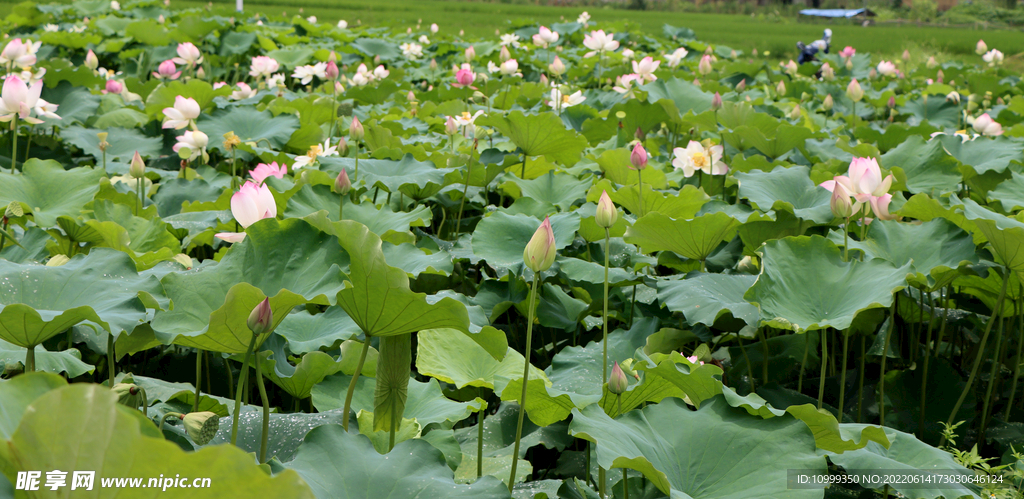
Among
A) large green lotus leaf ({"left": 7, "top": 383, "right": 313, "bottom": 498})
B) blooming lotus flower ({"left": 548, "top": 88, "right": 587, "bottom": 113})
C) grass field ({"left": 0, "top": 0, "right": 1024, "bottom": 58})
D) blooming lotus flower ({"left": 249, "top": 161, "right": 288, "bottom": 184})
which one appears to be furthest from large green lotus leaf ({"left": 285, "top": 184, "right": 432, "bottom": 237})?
grass field ({"left": 0, "top": 0, "right": 1024, "bottom": 58})

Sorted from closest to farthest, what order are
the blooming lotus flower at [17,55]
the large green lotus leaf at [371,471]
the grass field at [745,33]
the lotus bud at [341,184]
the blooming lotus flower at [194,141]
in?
the large green lotus leaf at [371,471] < the lotus bud at [341,184] < the blooming lotus flower at [194,141] < the blooming lotus flower at [17,55] < the grass field at [745,33]

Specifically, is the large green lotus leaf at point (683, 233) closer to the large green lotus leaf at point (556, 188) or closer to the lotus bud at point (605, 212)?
the lotus bud at point (605, 212)

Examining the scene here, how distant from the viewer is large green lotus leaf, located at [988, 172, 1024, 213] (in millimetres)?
1593

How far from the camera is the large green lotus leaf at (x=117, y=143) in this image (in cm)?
232

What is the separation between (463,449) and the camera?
3.78 ft

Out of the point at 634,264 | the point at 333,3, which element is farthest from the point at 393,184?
the point at 333,3

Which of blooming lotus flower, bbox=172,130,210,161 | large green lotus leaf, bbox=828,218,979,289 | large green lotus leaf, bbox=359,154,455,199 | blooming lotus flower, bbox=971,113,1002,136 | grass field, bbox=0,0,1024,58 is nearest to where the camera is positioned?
large green lotus leaf, bbox=828,218,979,289

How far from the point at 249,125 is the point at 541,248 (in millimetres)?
1929

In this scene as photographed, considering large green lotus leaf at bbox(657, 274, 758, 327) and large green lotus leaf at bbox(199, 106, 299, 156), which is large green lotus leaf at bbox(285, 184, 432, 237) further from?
large green lotus leaf at bbox(199, 106, 299, 156)

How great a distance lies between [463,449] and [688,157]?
3.70ft

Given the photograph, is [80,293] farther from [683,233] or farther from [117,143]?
[117,143]

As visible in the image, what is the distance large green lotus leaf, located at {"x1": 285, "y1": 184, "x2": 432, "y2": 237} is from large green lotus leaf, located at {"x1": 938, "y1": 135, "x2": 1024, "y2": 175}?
1472mm

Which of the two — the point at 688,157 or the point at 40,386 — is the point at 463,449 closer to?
the point at 40,386

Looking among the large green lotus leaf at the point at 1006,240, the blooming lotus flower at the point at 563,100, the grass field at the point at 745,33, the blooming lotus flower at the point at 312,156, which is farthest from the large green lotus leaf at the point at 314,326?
the grass field at the point at 745,33
